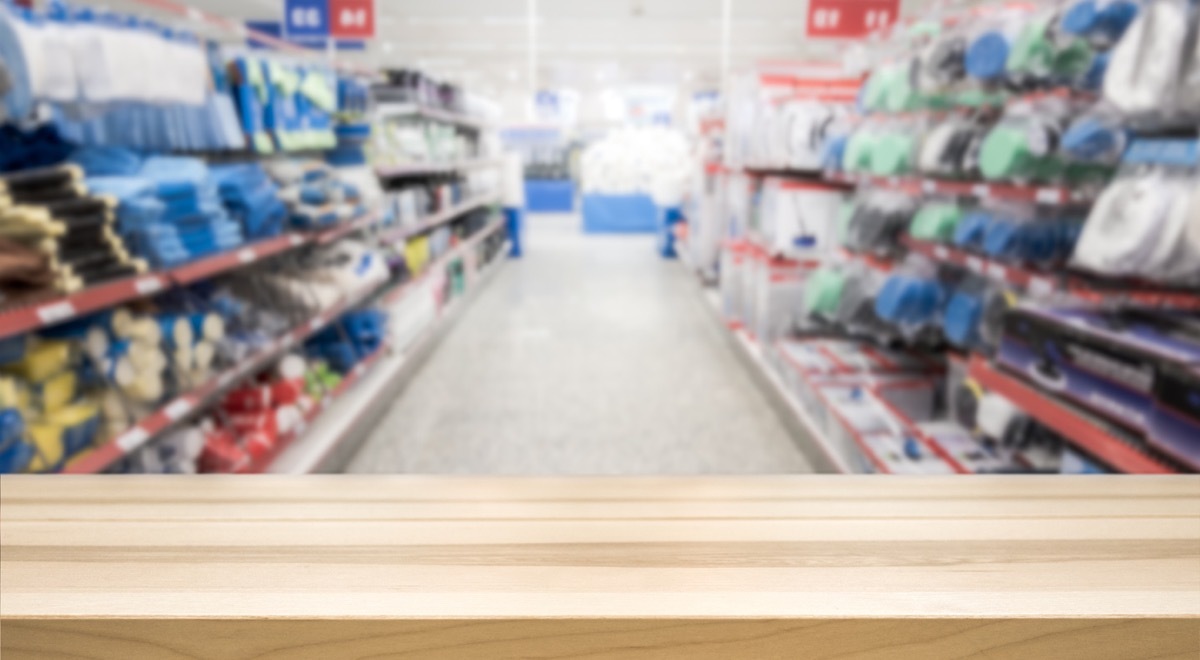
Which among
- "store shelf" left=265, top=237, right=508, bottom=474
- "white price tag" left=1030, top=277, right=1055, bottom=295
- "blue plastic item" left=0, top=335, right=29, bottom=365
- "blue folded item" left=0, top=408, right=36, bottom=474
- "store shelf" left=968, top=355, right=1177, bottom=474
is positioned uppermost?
"white price tag" left=1030, top=277, right=1055, bottom=295

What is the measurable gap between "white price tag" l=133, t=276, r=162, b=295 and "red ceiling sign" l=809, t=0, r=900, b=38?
5.19 m

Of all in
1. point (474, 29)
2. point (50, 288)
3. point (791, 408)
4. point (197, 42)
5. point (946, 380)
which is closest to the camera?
point (50, 288)

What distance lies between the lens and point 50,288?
6.29 ft

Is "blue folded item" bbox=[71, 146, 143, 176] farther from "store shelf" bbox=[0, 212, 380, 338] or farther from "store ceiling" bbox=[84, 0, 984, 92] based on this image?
"store ceiling" bbox=[84, 0, 984, 92]

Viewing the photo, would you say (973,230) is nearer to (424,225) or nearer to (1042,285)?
(1042,285)

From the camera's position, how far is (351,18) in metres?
6.52

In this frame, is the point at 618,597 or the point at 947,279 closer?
the point at 618,597

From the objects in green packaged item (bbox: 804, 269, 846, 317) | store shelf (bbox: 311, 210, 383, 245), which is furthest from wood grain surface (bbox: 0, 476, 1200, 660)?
green packaged item (bbox: 804, 269, 846, 317)

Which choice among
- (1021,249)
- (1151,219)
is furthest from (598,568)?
(1021,249)

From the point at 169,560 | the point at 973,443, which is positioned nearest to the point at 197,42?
the point at 169,560

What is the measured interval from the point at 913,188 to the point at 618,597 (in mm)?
2786

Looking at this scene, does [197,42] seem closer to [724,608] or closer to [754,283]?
[724,608]

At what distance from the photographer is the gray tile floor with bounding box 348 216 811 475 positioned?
364 cm

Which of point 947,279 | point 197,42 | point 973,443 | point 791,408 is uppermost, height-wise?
point 197,42
